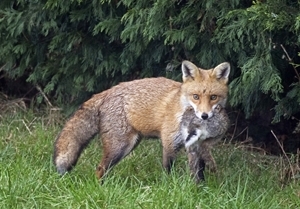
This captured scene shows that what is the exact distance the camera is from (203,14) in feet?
23.1

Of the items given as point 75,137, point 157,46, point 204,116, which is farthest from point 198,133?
point 157,46

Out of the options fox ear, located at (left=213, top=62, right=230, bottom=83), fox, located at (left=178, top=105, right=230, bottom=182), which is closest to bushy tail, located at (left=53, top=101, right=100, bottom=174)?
fox, located at (left=178, top=105, right=230, bottom=182)

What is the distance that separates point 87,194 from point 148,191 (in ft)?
1.59

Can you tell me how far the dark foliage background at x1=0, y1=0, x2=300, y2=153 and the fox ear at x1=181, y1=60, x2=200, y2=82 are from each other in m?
0.43

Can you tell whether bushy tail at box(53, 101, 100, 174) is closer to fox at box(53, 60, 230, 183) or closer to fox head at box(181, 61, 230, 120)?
fox at box(53, 60, 230, 183)

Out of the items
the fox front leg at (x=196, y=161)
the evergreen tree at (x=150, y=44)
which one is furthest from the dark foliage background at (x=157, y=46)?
the fox front leg at (x=196, y=161)

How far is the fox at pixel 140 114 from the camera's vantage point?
6383 millimetres

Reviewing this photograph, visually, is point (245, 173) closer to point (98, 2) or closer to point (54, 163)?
point (54, 163)

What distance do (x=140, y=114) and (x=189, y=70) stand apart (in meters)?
0.59

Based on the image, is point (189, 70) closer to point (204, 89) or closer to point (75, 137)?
point (204, 89)

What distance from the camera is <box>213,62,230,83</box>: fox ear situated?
6.39 metres

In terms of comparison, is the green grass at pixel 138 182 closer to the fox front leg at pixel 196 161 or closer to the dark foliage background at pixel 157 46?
the fox front leg at pixel 196 161

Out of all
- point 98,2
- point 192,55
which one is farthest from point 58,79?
point 192,55

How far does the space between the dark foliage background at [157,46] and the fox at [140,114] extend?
41 cm
